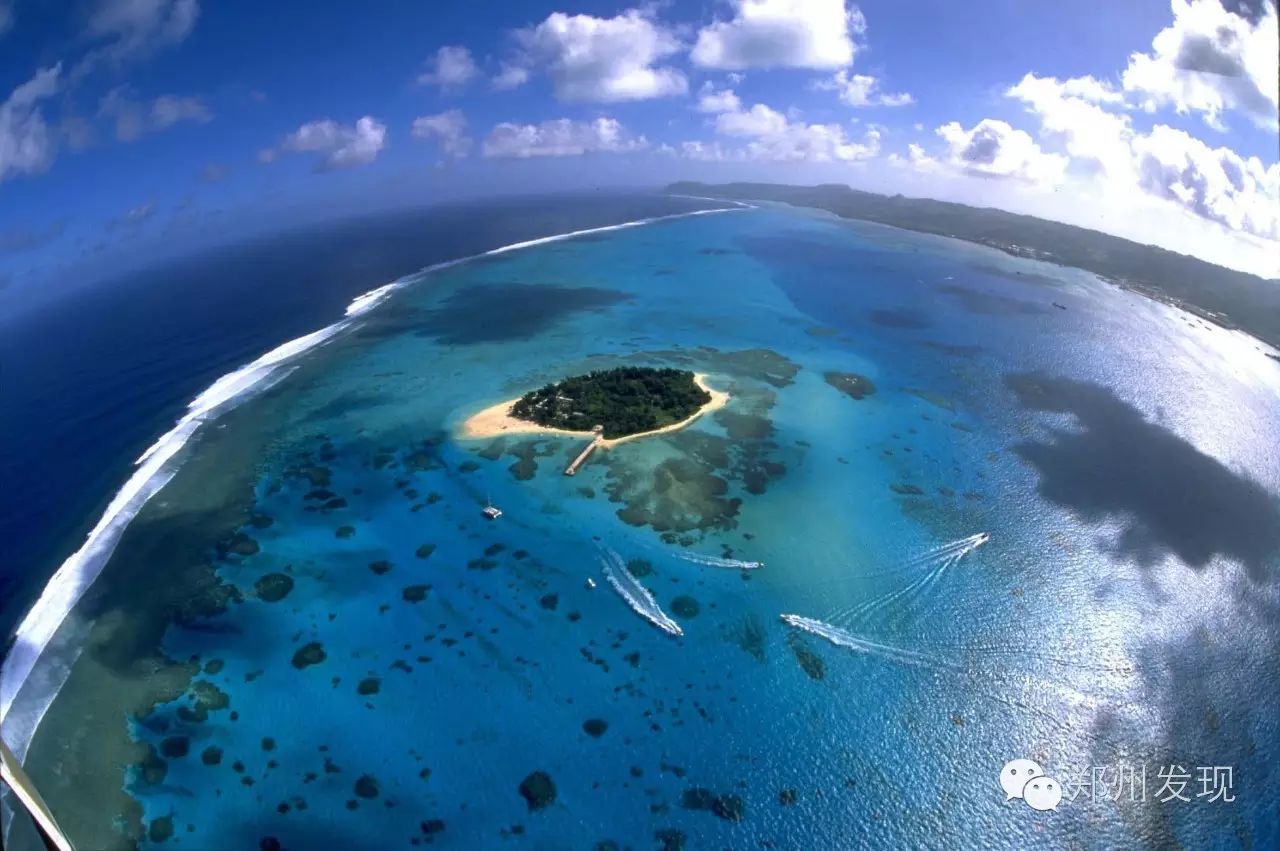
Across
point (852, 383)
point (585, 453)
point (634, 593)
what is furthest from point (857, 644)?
point (852, 383)

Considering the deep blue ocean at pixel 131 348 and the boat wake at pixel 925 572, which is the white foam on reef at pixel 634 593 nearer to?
the boat wake at pixel 925 572

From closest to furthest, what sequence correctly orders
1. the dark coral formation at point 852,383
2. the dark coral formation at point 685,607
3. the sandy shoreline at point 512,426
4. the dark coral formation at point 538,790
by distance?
1. the dark coral formation at point 538,790
2. the dark coral formation at point 685,607
3. the sandy shoreline at point 512,426
4. the dark coral formation at point 852,383

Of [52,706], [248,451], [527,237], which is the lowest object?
[52,706]

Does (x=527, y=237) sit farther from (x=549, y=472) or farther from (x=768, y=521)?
(x=768, y=521)

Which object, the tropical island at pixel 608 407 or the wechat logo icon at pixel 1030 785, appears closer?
the wechat logo icon at pixel 1030 785

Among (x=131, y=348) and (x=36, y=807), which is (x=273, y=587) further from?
(x=131, y=348)

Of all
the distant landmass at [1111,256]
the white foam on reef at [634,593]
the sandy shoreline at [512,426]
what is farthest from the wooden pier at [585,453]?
the distant landmass at [1111,256]

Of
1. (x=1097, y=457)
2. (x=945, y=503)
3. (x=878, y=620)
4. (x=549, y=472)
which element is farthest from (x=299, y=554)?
(x=1097, y=457)

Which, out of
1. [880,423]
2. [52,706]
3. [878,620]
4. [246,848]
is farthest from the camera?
[880,423]
